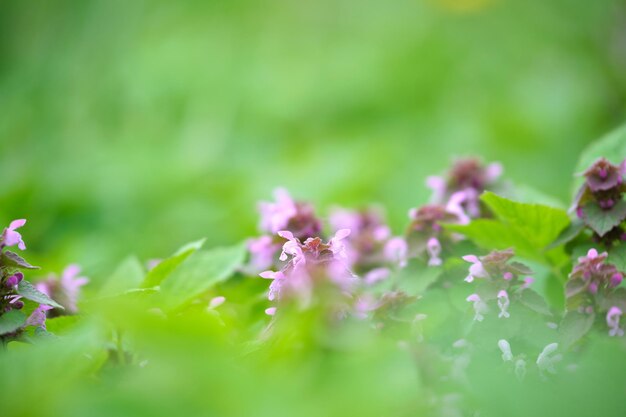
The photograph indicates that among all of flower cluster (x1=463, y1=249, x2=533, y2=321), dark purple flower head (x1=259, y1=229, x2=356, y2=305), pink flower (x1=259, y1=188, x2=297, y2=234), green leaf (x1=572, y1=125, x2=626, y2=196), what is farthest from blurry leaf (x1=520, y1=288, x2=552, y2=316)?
pink flower (x1=259, y1=188, x2=297, y2=234)

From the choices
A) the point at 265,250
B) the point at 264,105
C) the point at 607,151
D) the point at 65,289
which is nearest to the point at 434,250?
the point at 265,250

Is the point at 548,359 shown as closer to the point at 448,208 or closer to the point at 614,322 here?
the point at 614,322

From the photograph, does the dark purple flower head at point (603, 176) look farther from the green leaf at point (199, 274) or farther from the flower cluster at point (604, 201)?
the green leaf at point (199, 274)

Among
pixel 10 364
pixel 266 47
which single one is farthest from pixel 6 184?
pixel 266 47

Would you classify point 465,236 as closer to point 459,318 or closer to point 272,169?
point 459,318

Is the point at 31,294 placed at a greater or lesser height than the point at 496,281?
greater

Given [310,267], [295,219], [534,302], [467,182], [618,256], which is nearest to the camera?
[310,267]

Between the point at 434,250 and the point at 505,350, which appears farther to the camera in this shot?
the point at 434,250

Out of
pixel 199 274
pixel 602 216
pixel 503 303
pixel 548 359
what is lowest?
pixel 548 359
